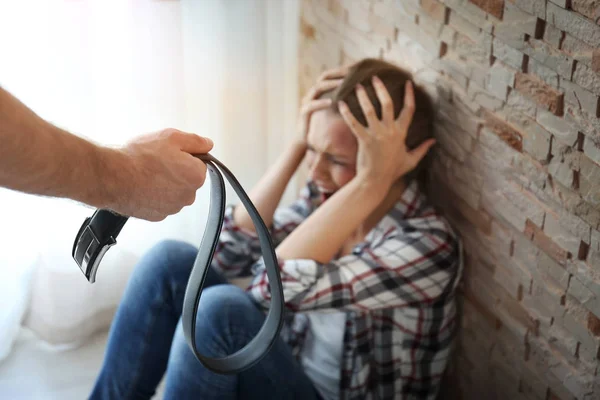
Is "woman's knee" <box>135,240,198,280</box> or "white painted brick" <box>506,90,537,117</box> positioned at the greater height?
"white painted brick" <box>506,90,537,117</box>

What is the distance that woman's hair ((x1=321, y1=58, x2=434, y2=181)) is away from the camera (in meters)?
1.17

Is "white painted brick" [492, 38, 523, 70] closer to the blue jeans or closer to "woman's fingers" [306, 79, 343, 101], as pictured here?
"woman's fingers" [306, 79, 343, 101]

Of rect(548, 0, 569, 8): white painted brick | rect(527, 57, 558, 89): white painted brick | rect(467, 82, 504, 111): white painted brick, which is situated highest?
rect(548, 0, 569, 8): white painted brick

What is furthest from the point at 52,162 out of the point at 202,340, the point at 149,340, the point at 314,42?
the point at 314,42

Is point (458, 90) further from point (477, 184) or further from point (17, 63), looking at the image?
point (17, 63)

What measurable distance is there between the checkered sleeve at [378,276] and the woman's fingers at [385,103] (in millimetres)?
171

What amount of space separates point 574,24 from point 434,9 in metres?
0.30

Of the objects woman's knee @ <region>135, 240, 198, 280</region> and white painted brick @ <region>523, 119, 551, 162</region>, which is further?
woman's knee @ <region>135, 240, 198, 280</region>

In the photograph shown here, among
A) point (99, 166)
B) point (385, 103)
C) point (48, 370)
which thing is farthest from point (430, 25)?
point (48, 370)

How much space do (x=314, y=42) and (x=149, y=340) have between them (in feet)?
2.19

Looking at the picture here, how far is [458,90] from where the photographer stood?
1122mm

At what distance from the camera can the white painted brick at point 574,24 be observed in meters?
0.84

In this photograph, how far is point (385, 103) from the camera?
1146 mm

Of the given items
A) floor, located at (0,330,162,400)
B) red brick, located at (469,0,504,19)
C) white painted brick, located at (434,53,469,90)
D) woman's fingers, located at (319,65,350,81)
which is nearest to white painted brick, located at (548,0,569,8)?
red brick, located at (469,0,504,19)
